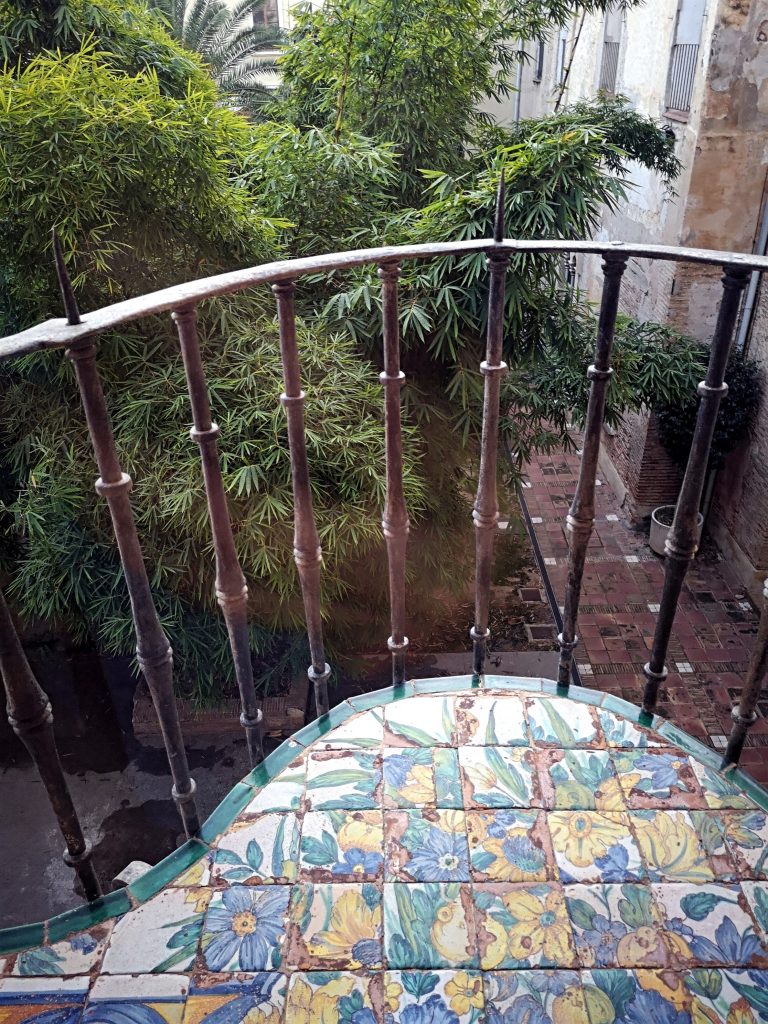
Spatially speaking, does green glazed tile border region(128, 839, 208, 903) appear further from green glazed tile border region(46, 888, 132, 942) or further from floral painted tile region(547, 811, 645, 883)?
floral painted tile region(547, 811, 645, 883)

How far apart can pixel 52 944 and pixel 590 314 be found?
4.33 meters

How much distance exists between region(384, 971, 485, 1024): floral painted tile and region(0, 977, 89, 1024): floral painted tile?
391 mm

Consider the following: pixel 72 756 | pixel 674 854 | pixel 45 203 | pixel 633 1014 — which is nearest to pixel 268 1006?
pixel 633 1014

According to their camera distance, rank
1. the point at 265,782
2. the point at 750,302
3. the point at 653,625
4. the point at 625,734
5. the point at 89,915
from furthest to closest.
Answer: the point at 653,625, the point at 750,302, the point at 625,734, the point at 265,782, the point at 89,915

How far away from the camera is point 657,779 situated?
1399 millimetres

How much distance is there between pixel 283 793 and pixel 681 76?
6.73 m

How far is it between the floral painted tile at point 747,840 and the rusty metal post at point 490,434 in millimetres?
506

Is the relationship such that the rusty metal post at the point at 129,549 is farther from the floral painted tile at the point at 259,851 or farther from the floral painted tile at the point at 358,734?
the floral painted tile at the point at 358,734

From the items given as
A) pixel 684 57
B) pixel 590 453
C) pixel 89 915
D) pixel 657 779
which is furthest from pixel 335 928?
pixel 684 57

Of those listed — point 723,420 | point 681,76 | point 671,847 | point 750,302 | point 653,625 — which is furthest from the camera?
point 653,625

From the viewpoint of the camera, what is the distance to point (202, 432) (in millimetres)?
1152

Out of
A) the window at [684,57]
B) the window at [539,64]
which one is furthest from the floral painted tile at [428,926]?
the window at [539,64]

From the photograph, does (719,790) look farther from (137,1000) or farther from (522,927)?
(137,1000)

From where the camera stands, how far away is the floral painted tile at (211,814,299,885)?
124cm
